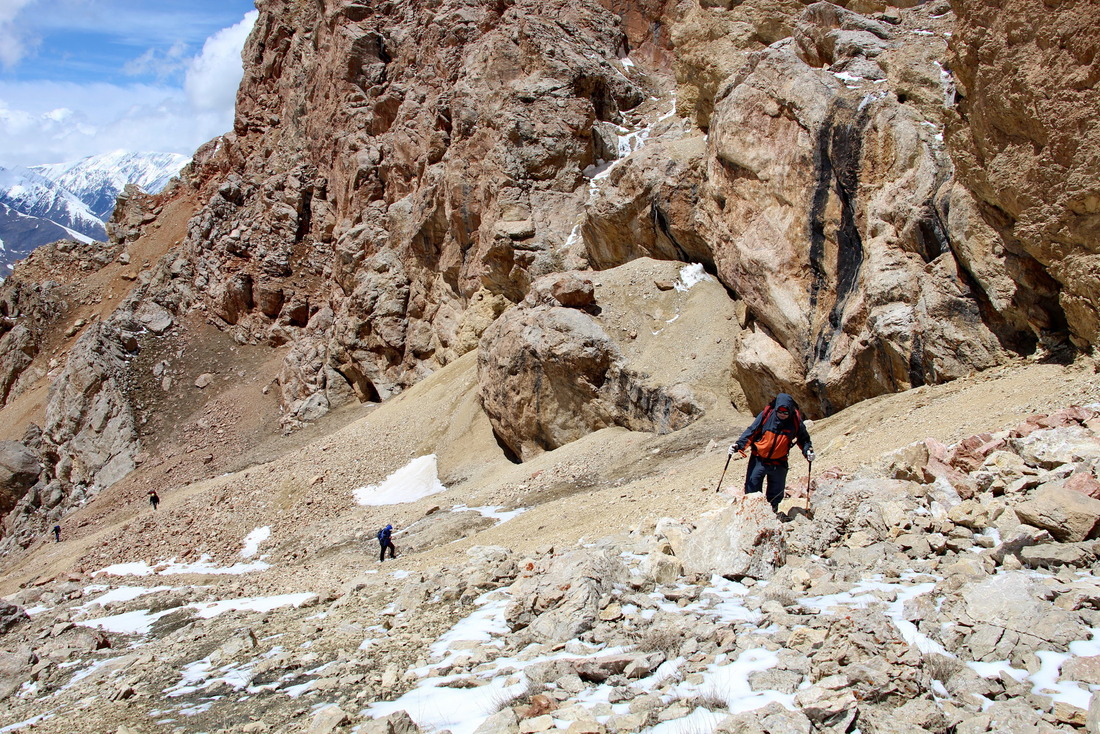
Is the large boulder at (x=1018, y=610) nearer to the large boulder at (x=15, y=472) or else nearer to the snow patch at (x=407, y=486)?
the snow patch at (x=407, y=486)

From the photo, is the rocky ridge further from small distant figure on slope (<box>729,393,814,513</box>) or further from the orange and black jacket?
the orange and black jacket

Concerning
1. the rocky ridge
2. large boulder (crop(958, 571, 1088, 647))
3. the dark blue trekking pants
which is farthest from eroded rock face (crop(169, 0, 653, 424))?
large boulder (crop(958, 571, 1088, 647))

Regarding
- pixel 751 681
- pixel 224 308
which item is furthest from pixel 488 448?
pixel 224 308

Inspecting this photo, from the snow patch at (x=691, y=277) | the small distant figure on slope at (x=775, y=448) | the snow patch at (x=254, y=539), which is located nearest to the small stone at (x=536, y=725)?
the small distant figure on slope at (x=775, y=448)

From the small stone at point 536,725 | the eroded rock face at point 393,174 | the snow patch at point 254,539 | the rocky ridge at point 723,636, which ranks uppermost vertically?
the eroded rock face at point 393,174

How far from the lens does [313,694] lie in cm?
524

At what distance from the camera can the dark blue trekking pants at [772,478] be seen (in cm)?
795

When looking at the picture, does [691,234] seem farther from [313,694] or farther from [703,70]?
[313,694]

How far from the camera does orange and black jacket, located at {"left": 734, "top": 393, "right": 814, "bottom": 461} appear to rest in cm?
793

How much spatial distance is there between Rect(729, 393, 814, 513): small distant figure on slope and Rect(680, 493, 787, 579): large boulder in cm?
129

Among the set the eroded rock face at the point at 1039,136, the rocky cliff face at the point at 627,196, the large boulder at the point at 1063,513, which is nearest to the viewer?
the large boulder at the point at 1063,513

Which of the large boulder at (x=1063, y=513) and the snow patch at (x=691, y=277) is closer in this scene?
the large boulder at (x=1063, y=513)

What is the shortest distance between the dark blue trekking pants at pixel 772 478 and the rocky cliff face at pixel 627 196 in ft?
19.2

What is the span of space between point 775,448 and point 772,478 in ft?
1.24
